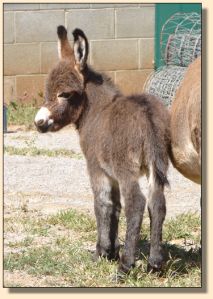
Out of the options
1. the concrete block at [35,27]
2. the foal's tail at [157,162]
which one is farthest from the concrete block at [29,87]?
the foal's tail at [157,162]

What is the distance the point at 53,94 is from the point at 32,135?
415 cm

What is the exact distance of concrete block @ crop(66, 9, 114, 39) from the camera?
7.55 m

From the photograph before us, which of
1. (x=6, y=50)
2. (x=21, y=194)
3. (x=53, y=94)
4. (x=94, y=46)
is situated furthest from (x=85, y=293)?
(x=6, y=50)

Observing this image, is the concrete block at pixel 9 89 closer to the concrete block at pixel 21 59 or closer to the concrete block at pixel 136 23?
the concrete block at pixel 21 59

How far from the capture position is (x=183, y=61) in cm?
817

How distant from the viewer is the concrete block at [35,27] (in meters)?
8.10

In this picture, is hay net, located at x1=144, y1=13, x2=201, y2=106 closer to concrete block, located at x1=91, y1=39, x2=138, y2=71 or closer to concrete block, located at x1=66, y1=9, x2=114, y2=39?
concrete block, located at x1=91, y1=39, x2=138, y2=71

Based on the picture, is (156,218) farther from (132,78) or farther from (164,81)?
(132,78)

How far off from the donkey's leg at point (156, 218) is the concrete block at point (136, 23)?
3.34 m

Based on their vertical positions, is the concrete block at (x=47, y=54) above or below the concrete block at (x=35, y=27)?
below

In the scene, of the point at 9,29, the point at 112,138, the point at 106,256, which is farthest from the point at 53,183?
the point at 112,138

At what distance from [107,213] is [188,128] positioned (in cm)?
69

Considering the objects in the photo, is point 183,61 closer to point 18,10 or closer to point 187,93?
point 18,10

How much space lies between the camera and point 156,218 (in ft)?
15.2
